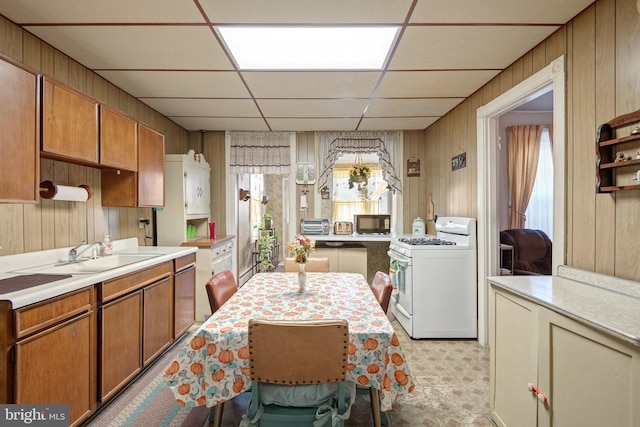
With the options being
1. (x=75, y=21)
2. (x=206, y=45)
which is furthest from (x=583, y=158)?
(x=75, y=21)

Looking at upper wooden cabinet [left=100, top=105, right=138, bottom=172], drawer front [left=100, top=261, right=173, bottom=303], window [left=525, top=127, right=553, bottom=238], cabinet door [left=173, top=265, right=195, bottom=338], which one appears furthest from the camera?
window [left=525, top=127, right=553, bottom=238]

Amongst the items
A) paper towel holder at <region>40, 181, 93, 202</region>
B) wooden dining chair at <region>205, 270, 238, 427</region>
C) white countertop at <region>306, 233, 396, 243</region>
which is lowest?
wooden dining chair at <region>205, 270, 238, 427</region>

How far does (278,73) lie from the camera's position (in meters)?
2.57

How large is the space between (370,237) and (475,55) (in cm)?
251

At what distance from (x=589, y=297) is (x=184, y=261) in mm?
3062

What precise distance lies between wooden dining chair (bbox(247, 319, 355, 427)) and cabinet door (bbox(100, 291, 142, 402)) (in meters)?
1.21

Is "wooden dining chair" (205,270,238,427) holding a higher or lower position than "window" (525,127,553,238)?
lower

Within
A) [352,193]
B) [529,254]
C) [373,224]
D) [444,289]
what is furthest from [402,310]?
[352,193]

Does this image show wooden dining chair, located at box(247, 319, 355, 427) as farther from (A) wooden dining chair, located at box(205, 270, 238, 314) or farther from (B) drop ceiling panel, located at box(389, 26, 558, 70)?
(B) drop ceiling panel, located at box(389, 26, 558, 70)

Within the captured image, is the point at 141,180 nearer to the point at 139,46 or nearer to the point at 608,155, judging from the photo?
the point at 139,46

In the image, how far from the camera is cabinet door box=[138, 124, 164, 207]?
2.84 meters

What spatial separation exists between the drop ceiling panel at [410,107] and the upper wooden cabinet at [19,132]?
8.95 feet

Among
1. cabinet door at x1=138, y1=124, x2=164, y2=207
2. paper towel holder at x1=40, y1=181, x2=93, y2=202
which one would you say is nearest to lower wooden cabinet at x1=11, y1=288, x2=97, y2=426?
paper towel holder at x1=40, y1=181, x2=93, y2=202

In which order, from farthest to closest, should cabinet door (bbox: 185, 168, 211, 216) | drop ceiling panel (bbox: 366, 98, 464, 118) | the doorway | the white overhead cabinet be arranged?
1. cabinet door (bbox: 185, 168, 211, 216)
2. the white overhead cabinet
3. drop ceiling panel (bbox: 366, 98, 464, 118)
4. the doorway
